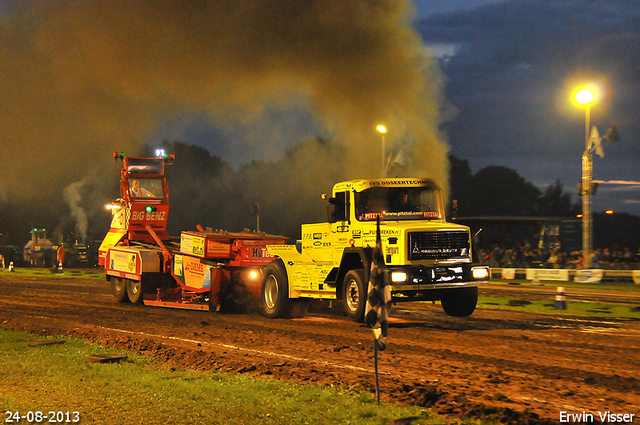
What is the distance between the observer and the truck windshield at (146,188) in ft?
65.8

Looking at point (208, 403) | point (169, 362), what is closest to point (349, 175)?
point (169, 362)

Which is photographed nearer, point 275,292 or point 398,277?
point 398,277

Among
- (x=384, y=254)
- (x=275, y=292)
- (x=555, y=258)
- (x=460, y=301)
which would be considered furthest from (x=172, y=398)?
(x=555, y=258)

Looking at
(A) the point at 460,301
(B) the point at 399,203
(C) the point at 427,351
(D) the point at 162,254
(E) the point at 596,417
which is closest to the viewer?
(E) the point at 596,417

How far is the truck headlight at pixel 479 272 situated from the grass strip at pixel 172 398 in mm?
5735

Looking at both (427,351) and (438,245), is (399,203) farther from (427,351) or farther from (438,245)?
(427,351)

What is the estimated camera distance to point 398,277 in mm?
11422

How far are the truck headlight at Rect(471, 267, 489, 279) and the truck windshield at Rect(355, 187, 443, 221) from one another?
59.4 inches

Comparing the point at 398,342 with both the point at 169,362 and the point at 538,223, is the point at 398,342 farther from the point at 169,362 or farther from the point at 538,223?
the point at 538,223

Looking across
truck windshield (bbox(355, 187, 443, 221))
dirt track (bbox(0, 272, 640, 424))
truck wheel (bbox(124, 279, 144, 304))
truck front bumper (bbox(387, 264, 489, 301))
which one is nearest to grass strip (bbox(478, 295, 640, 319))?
dirt track (bbox(0, 272, 640, 424))

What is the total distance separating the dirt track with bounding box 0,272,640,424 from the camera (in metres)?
6.80

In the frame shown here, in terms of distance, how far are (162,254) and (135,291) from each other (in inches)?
61.5

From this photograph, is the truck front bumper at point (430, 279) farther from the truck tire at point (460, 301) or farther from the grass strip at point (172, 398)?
the grass strip at point (172, 398)

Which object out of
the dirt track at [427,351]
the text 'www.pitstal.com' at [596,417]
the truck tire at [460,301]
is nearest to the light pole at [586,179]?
the dirt track at [427,351]
